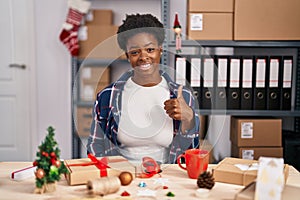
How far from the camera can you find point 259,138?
2400 millimetres

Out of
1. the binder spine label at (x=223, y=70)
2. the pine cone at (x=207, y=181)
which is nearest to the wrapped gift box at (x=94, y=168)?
the pine cone at (x=207, y=181)

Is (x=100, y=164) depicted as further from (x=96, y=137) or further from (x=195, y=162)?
(x=195, y=162)

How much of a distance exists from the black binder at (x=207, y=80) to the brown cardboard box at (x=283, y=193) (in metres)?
0.89

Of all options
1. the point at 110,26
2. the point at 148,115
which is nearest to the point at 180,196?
the point at 148,115

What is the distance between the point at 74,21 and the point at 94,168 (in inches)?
79.6

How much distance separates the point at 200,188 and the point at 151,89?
381mm

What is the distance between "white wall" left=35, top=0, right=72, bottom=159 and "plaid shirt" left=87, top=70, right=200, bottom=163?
6.18ft

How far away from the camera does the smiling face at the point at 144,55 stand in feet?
3.87

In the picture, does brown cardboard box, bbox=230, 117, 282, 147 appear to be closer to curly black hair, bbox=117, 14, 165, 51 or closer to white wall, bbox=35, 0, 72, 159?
curly black hair, bbox=117, 14, 165, 51

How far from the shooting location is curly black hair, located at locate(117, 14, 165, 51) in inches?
47.3

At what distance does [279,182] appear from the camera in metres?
0.85

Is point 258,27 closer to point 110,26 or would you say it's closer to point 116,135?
point 110,26

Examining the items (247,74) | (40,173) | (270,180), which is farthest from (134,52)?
(247,74)

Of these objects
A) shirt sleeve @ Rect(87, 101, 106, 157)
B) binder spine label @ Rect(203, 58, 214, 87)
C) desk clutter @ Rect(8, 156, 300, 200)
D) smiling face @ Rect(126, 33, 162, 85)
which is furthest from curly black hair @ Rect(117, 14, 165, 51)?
binder spine label @ Rect(203, 58, 214, 87)
